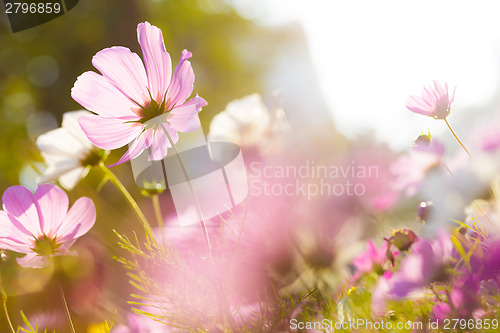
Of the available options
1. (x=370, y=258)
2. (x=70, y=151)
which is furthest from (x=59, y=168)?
(x=370, y=258)

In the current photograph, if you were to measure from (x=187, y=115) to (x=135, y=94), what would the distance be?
0.05 metres

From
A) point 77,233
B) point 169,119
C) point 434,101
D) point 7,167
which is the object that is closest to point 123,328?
point 77,233

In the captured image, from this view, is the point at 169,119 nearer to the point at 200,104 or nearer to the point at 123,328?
the point at 200,104

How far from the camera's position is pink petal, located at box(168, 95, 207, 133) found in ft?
1.05

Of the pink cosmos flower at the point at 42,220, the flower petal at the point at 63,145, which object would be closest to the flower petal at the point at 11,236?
the pink cosmos flower at the point at 42,220

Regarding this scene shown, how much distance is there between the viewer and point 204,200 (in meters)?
0.38

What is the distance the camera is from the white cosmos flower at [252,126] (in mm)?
409

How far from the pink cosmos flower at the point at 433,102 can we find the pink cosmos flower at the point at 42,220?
29 cm

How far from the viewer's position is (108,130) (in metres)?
0.34

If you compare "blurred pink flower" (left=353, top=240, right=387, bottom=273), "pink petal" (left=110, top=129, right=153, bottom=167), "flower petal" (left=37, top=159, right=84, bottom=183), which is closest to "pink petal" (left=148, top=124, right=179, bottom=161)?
"pink petal" (left=110, top=129, right=153, bottom=167)

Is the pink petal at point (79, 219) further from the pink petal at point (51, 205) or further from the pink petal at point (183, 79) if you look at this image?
the pink petal at point (183, 79)

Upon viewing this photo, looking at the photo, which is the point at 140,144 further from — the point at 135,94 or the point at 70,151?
the point at 70,151

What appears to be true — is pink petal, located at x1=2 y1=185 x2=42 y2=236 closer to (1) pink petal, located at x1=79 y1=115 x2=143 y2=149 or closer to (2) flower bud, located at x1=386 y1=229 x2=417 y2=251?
(1) pink petal, located at x1=79 y1=115 x2=143 y2=149

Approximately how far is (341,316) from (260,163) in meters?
0.14
